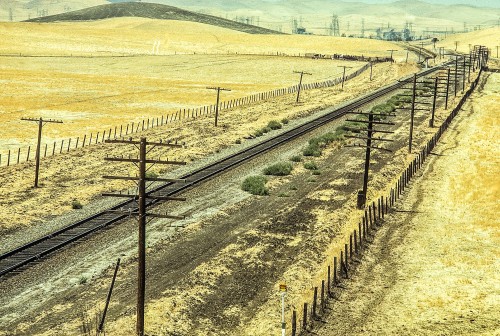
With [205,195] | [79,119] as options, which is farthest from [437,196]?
[79,119]

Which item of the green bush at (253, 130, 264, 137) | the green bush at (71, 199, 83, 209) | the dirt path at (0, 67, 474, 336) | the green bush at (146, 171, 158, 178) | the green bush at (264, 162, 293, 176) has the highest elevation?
the green bush at (253, 130, 264, 137)

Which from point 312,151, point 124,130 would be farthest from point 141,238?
point 124,130

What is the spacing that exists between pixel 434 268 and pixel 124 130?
151 ft

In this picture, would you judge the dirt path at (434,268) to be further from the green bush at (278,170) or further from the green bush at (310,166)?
the green bush at (278,170)

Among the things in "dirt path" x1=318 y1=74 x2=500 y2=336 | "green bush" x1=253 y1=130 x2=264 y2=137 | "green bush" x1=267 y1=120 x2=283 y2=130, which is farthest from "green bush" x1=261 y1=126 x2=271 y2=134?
"dirt path" x1=318 y1=74 x2=500 y2=336

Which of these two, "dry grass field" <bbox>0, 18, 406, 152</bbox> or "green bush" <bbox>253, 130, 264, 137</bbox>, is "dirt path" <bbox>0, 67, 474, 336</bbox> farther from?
"dry grass field" <bbox>0, 18, 406, 152</bbox>

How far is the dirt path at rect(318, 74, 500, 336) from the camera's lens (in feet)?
77.7

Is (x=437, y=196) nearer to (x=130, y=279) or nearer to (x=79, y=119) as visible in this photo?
(x=130, y=279)

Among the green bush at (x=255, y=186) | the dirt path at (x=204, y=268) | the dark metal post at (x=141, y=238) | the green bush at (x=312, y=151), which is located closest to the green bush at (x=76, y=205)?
the dirt path at (x=204, y=268)

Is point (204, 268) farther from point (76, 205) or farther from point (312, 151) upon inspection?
point (312, 151)

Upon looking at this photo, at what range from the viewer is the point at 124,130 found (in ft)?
223

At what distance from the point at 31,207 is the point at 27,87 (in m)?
75.9

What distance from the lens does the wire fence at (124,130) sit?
52966 mm

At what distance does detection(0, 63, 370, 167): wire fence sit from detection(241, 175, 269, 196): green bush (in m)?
18.9
